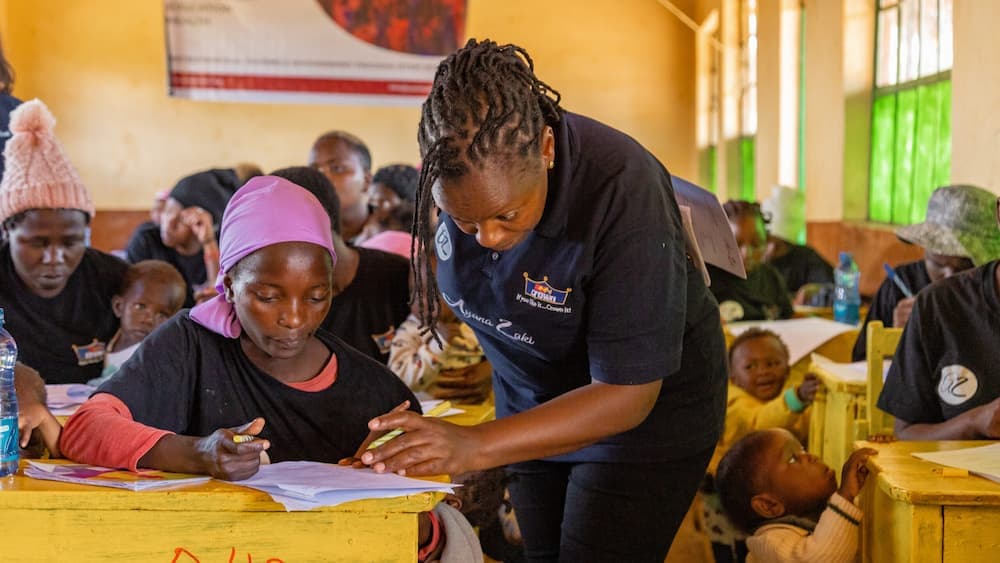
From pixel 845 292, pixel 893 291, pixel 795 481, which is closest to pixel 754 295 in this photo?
pixel 845 292

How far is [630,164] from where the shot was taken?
193cm

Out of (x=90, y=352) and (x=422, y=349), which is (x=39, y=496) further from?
(x=90, y=352)


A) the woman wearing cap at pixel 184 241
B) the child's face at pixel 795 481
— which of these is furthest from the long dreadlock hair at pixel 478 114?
the woman wearing cap at pixel 184 241

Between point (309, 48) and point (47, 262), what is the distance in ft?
24.0

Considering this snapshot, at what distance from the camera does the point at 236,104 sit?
523 inches

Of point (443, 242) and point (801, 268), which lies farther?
point (801, 268)

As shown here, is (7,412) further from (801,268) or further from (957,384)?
(801,268)

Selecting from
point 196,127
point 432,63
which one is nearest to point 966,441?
point 432,63

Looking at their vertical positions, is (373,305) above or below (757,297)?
above

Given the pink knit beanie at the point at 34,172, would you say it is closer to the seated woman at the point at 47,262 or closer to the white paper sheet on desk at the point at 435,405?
the seated woman at the point at 47,262

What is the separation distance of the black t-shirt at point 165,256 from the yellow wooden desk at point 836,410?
304cm

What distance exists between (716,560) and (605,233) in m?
1.94

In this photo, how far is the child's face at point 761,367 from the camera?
4.48 m

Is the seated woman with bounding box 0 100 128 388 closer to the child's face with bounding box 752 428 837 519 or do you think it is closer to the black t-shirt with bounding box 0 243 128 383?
the black t-shirt with bounding box 0 243 128 383
